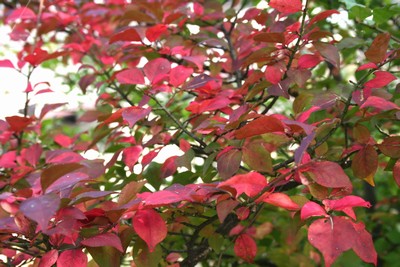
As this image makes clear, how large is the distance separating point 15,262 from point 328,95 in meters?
0.71

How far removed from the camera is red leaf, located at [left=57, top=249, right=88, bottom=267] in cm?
89

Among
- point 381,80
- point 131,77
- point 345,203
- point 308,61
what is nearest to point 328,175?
point 345,203

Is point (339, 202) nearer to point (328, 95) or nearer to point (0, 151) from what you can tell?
point (328, 95)

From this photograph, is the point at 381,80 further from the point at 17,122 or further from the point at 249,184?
the point at 17,122

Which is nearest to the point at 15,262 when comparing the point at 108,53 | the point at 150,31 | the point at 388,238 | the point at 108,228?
the point at 108,228

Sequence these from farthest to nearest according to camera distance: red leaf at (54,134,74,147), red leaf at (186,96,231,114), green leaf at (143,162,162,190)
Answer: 1. red leaf at (54,134,74,147)
2. green leaf at (143,162,162,190)
3. red leaf at (186,96,231,114)

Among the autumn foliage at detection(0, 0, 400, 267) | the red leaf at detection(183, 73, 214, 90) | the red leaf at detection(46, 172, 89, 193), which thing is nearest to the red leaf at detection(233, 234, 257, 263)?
the autumn foliage at detection(0, 0, 400, 267)

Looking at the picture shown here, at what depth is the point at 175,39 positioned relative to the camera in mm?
1487

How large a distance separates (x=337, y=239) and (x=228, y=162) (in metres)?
0.28

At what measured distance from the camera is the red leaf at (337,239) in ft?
2.64

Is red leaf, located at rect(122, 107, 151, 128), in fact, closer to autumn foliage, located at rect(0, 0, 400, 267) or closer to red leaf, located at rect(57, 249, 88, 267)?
autumn foliage, located at rect(0, 0, 400, 267)

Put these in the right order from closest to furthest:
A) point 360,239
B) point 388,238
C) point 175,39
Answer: point 360,239, point 175,39, point 388,238

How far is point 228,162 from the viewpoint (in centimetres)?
103

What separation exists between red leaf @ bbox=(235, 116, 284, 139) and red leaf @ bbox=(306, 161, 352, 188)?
0.08m
